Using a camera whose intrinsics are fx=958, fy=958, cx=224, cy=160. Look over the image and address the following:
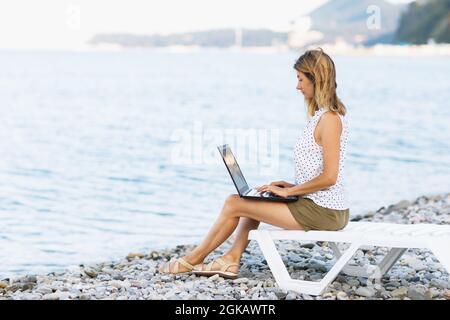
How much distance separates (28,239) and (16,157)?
32.5 ft

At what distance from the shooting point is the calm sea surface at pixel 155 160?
1081 cm

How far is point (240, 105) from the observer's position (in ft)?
123

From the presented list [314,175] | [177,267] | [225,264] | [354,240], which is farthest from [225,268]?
[354,240]

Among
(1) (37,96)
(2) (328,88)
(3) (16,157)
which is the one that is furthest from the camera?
(1) (37,96)

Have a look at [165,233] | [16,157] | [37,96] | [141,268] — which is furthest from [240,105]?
[141,268]

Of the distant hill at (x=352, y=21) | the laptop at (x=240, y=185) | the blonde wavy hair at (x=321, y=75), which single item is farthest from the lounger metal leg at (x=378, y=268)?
the distant hill at (x=352, y=21)

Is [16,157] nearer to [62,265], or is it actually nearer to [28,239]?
[28,239]

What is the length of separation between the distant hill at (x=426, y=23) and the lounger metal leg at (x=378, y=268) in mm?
81655

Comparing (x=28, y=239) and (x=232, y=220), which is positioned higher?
(x=232, y=220)

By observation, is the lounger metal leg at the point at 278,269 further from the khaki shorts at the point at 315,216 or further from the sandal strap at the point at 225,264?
the sandal strap at the point at 225,264

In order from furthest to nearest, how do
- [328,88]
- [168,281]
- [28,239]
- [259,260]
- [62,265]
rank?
[28,239]
[62,265]
[259,260]
[168,281]
[328,88]

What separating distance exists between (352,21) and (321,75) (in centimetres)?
4630

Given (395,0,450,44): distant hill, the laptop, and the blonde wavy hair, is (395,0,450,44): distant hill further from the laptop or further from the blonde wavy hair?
the blonde wavy hair

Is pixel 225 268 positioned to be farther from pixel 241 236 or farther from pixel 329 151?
pixel 329 151
